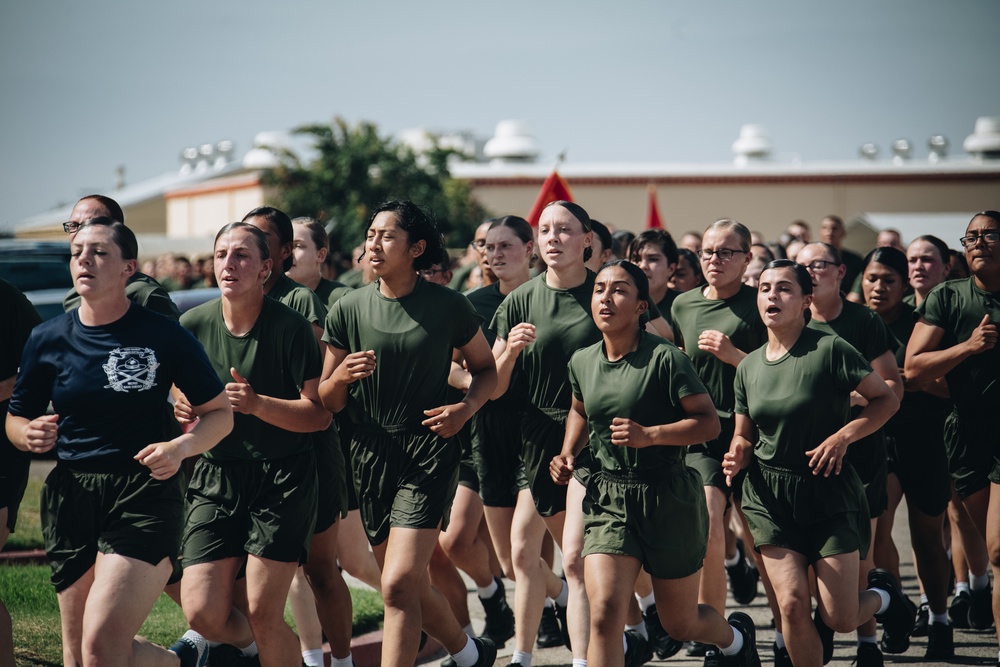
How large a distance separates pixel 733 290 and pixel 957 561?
2.50m

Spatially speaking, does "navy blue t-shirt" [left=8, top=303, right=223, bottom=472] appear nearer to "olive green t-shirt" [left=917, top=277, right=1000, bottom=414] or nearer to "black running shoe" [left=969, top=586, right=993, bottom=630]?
"olive green t-shirt" [left=917, top=277, right=1000, bottom=414]

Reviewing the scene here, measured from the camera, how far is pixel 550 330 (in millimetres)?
6918

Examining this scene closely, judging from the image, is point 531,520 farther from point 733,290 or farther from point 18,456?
point 18,456

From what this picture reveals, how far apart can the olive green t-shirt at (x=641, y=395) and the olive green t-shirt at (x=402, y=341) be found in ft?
2.44

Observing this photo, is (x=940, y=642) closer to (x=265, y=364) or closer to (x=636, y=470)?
(x=636, y=470)

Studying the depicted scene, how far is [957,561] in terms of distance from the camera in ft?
27.2

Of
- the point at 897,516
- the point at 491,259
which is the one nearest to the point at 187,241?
the point at 897,516

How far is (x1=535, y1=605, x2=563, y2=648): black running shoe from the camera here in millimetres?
7758

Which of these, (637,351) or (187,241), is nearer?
(637,351)

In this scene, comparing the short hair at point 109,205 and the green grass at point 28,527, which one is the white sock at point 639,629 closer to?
the short hair at point 109,205

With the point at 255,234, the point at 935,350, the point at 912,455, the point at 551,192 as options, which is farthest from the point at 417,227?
the point at 551,192

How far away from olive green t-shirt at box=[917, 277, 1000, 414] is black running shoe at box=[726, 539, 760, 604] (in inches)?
83.2

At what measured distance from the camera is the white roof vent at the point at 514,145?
39375 mm

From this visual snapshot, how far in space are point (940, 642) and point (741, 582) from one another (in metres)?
1.62
